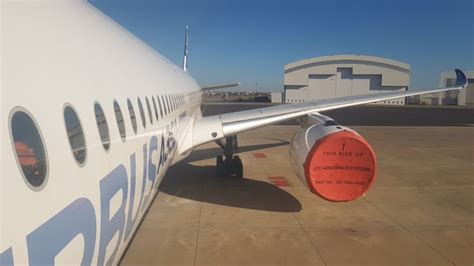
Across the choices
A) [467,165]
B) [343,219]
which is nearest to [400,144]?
[467,165]

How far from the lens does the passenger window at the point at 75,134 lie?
2.07m

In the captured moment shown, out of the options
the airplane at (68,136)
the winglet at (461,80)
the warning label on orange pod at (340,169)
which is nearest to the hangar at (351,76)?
the winglet at (461,80)

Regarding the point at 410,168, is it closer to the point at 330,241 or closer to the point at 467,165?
the point at 467,165

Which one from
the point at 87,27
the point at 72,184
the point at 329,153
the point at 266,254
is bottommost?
the point at 266,254

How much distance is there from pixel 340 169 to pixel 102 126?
13.6ft

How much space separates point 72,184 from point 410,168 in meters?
11.4

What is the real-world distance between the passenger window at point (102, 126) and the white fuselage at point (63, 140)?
4cm

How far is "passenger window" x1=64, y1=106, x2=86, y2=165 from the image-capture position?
2.07 meters

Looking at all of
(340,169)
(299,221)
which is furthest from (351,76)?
(340,169)

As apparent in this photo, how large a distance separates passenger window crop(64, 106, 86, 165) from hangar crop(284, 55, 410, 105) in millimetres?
70724

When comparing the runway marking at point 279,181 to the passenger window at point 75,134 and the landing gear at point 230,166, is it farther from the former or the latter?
the passenger window at point 75,134

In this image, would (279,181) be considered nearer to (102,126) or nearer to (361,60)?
(102,126)

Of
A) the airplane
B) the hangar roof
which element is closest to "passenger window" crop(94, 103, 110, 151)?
the airplane

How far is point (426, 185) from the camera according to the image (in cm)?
965
